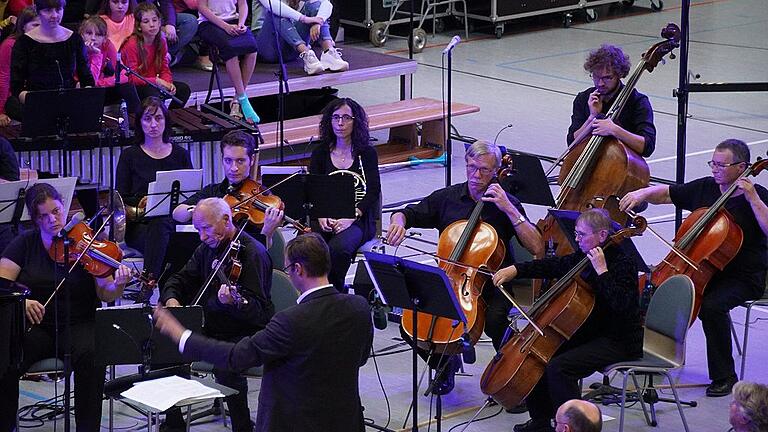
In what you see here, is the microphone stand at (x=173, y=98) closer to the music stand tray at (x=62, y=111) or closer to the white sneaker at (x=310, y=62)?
the music stand tray at (x=62, y=111)

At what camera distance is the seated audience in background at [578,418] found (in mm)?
4656

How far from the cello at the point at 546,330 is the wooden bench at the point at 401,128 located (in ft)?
16.7

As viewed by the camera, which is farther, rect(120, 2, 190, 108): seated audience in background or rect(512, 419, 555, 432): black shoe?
rect(120, 2, 190, 108): seated audience in background

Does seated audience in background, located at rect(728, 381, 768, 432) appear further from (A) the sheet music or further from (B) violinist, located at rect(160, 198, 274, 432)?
(B) violinist, located at rect(160, 198, 274, 432)

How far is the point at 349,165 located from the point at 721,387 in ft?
8.35

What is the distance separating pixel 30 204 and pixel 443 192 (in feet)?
7.50

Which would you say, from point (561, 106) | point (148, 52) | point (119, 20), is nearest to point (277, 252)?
point (148, 52)

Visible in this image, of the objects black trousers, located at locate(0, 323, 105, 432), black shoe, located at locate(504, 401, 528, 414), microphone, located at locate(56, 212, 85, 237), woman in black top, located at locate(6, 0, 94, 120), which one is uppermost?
woman in black top, located at locate(6, 0, 94, 120)

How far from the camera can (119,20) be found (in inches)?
411

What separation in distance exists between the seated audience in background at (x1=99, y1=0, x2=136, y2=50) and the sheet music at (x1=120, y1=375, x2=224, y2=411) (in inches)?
210

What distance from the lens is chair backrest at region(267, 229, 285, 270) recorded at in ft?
24.6

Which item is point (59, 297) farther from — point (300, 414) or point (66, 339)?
point (300, 414)

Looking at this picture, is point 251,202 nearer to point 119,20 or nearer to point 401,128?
point 119,20

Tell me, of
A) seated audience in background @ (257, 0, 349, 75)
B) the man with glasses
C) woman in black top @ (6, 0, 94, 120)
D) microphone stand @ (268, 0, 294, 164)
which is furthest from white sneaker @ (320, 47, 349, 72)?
the man with glasses
